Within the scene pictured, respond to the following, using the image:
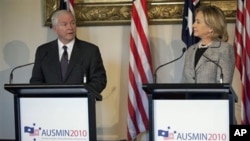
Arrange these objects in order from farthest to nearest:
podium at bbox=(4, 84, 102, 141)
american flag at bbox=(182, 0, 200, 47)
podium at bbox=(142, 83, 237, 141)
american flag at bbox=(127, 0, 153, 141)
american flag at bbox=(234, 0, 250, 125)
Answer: american flag at bbox=(127, 0, 153, 141), american flag at bbox=(182, 0, 200, 47), american flag at bbox=(234, 0, 250, 125), podium at bbox=(4, 84, 102, 141), podium at bbox=(142, 83, 237, 141)

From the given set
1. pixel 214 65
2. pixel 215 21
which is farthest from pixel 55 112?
pixel 215 21

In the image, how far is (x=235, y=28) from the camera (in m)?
3.98

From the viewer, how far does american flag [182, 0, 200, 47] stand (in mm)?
3883

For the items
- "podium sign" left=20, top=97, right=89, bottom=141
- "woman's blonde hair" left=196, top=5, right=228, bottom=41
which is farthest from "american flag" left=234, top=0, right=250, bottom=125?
"podium sign" left=20, top=97, right=89, bottom=141

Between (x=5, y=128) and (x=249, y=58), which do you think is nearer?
(x=249, y=58)

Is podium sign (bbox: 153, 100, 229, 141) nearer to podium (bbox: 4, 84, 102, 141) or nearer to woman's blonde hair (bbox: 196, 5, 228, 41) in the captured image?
podium (bbox: 4, 84, 102, 141)

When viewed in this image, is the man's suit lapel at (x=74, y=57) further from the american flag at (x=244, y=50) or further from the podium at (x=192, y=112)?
the american flag at (x=244, y=50)

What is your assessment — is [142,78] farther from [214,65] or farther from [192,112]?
[192,112]

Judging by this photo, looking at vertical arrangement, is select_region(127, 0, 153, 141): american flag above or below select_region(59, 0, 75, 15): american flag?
below

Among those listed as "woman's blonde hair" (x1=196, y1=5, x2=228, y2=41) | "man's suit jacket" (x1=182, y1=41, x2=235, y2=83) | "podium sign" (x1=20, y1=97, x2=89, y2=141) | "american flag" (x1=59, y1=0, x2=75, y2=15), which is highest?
"american flag" (x1=59, y1=0, x2=75, y2=15)

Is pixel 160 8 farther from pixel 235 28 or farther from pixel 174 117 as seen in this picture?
pixel 174 117

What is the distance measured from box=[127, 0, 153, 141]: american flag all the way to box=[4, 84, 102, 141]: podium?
147cm

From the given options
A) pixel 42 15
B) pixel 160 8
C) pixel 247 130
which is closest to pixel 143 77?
pixel 160 8

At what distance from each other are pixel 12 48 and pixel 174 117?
2802 mm
